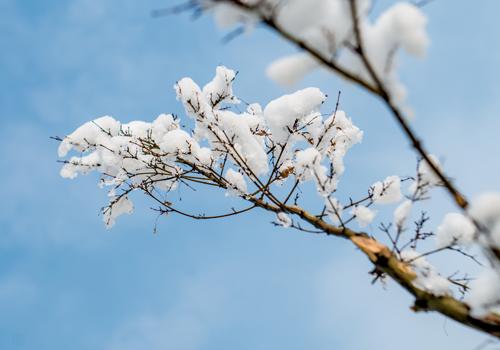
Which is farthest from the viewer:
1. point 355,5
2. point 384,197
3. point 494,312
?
point 384,197

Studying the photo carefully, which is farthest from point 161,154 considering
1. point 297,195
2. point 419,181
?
point 419,181

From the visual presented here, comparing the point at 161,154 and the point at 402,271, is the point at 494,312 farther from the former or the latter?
the point at 161,154

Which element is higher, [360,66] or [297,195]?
[297,195]

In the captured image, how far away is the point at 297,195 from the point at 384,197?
843 millimetres

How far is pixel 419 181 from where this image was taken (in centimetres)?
326

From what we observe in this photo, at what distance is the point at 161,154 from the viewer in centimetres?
553

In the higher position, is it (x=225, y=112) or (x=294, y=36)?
(x=225, y=112)

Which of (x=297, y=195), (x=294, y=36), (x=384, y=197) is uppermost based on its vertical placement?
(x=297, y=195)

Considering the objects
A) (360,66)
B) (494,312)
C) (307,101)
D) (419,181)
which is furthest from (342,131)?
(360,66)

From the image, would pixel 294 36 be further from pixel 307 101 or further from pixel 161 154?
pixel 161 154

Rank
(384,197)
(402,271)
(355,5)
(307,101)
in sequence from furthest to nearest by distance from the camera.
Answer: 1. (307,101)
2. (384,197)
3. (402,271)
4. (355,5)

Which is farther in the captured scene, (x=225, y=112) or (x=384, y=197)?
(x=225, y=112)

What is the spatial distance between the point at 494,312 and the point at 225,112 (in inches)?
134

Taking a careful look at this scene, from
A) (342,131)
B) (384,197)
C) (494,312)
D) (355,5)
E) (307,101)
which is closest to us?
(355,5)
